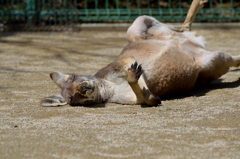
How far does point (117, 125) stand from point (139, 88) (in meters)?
0.75

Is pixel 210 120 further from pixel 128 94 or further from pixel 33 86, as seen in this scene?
pixel 33 86

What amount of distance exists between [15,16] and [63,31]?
176 centimetres

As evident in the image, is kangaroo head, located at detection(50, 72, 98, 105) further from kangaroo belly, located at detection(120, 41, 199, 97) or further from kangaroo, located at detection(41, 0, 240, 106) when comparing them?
kangaroo belly, located at detection(120, 41, 199, 97)

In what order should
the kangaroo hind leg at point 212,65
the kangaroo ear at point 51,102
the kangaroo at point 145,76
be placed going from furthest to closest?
the kangaroo hind leg at point 212,65 → the kangaroo ear at point 51,102 → the kangaroo at point 145,76

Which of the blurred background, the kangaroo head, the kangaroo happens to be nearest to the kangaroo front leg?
the kangaroo

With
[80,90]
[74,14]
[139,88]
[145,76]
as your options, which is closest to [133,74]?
[139,88]

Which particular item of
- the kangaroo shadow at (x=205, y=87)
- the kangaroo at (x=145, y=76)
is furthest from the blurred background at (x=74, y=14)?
the kangaroo at (x=145, y=76)

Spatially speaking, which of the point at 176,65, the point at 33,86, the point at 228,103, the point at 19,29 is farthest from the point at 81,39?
the point at 228,103

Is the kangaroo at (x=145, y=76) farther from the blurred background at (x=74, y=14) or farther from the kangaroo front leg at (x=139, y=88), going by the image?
the blurred background at (x=74, y=14)

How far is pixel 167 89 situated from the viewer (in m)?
4.31

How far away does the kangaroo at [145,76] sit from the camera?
157 inches

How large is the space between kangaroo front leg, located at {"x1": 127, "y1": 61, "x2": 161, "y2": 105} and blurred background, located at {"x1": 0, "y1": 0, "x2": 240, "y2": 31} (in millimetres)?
7095

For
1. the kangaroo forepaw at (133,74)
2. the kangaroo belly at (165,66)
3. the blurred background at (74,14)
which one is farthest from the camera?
the blurred background at (74,14)

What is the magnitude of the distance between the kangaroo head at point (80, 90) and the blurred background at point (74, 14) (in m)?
6.93
